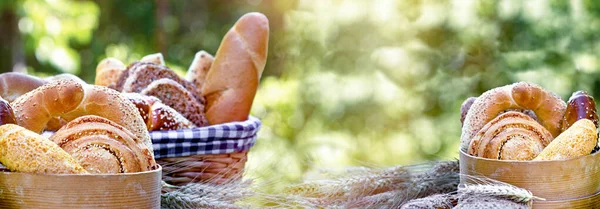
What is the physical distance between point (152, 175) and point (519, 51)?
3.00m

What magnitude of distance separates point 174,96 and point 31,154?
0.78 metres

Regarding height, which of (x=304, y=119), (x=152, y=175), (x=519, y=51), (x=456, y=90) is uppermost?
(x=152, y=175)

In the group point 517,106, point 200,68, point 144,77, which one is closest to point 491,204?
point 517,106

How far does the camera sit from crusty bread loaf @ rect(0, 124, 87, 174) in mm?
935

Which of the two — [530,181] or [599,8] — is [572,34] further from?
[530,181]

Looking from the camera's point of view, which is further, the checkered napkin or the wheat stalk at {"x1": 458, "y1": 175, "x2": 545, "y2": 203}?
the checkered napkin

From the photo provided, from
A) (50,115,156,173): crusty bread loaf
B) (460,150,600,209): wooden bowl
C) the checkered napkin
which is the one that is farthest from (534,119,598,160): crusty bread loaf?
the checkered napkin

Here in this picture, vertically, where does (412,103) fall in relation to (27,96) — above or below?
below

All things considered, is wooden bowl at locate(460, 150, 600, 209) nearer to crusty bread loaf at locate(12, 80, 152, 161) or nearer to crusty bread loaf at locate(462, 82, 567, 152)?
crusty bread loaf at locate(462, 82, 567, 152)

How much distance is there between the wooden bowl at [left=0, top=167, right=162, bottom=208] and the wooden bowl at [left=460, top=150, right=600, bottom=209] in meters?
0.57

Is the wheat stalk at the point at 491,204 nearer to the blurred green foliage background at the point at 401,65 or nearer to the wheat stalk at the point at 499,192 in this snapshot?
the wheat stalk at the point at 499,192

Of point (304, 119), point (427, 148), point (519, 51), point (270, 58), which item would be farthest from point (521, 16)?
point (270, 58)

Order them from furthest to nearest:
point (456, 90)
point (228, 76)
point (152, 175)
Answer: point (456, 90) → point (228, 76) → point (152, 175)

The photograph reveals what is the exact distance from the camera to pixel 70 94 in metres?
1.05
